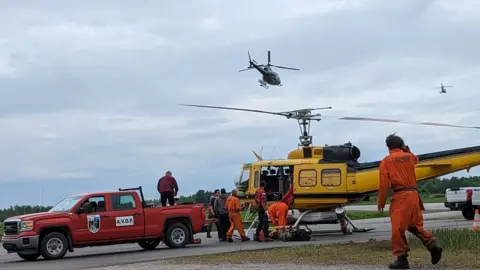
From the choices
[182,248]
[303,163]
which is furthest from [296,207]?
[182,248]

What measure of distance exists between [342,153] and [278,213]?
2.97 m

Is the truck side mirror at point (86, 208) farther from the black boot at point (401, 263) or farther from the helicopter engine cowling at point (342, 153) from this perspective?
the black boot at point (401, 263)

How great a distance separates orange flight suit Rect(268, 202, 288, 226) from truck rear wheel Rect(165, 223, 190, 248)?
2.59 metres

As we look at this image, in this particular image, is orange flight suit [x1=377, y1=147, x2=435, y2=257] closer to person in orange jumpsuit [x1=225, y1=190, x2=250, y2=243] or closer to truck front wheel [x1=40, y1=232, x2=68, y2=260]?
truck front wheel [x1=40, y1=232, x2=68, y2=260]

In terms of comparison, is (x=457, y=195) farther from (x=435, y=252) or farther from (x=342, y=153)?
(x=435, y=252)

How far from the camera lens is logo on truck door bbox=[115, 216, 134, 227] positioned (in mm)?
19594

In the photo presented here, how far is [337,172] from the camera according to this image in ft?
74.1

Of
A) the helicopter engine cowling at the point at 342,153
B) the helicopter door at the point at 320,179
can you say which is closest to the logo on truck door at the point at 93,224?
the helicopter door at the point at 320,179

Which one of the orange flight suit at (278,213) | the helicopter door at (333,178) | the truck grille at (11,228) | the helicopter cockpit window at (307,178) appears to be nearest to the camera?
the truck grille at (11,228)

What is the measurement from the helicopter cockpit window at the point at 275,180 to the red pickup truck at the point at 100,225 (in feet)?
9.97

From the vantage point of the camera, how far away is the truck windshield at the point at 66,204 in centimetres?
1941

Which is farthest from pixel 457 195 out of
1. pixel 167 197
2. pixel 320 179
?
pixel 167 197

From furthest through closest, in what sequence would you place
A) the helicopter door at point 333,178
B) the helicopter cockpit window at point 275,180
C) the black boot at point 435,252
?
the helicopter cockpit window at point 275,180 < the helicopter door at point 333,178 < the black boot at point 435,252

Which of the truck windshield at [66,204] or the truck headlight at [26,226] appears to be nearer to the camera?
the truck headlight at [26,226]
